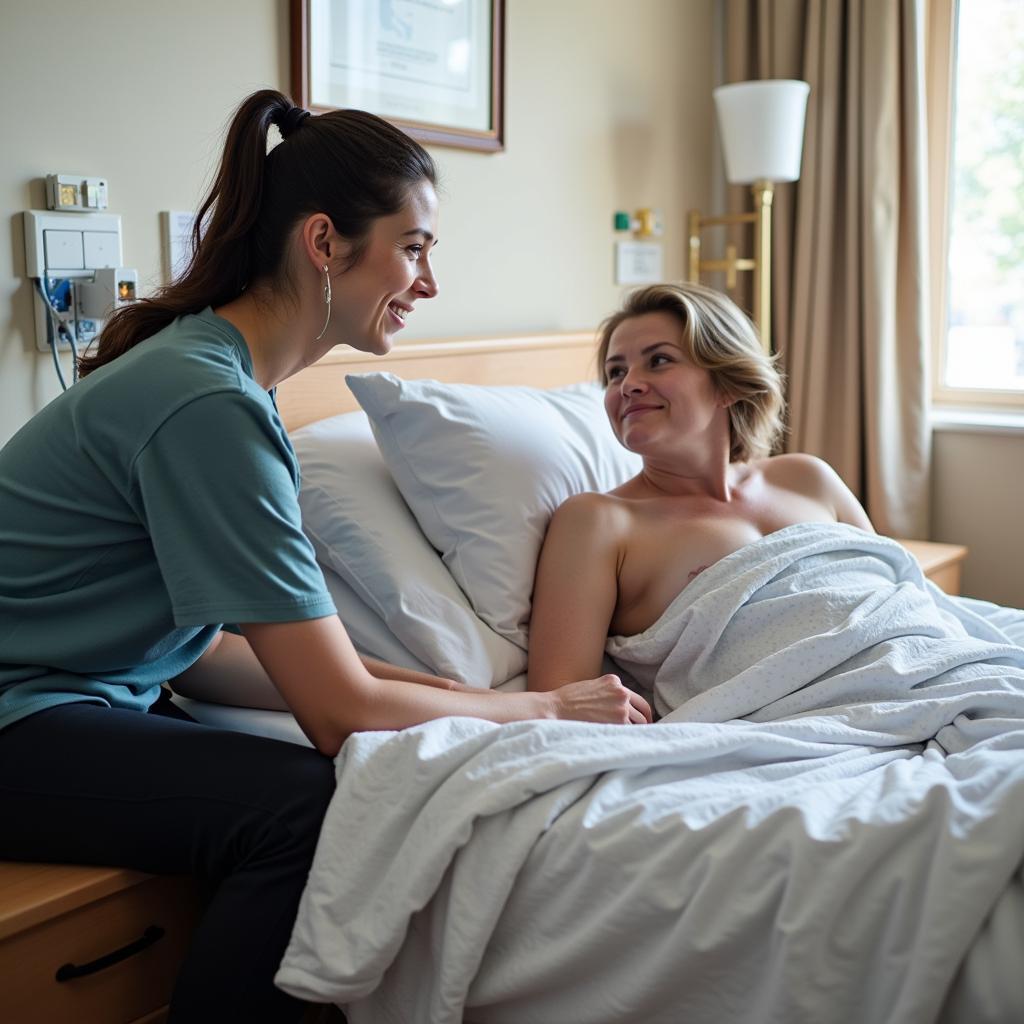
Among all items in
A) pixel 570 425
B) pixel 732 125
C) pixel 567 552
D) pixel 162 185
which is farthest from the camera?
pixel 732 125

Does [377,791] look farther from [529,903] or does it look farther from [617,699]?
[617,699]

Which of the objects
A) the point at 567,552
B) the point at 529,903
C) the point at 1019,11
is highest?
the point at 1019,11

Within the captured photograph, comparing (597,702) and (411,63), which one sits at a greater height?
(411,63)

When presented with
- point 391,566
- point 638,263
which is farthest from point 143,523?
point 638,263

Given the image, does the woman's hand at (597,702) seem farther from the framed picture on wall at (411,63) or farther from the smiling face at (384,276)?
the framed picture on wall at (411,63)

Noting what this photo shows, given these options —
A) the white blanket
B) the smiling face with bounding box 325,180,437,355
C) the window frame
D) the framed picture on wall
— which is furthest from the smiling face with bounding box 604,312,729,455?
the window frame

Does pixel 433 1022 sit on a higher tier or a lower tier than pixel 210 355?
lower

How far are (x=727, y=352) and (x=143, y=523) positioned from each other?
103 centimetres

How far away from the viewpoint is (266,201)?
1383mm

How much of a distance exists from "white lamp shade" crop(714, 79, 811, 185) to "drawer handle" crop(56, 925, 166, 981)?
2.33 metres

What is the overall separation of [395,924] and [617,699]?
386 mm

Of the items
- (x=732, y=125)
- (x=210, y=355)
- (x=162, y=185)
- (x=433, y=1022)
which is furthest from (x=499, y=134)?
(x=433, y=1022)

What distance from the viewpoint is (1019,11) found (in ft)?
10.2

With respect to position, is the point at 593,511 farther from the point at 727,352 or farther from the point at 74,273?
the point at 74,273
